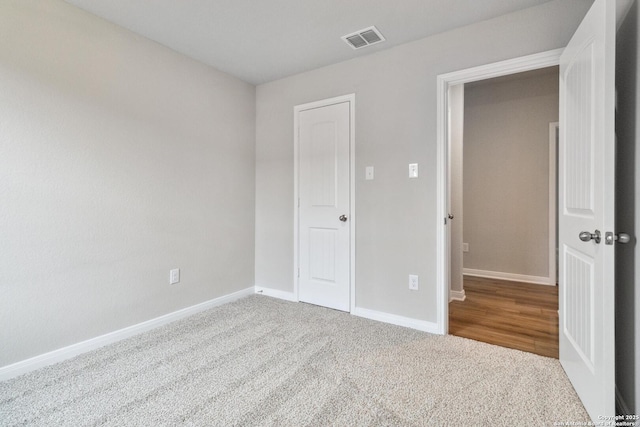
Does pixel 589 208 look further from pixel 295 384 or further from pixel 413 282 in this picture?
pixel 295 384

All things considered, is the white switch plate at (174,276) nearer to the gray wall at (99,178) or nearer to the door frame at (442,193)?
the gray wall at (99,178)

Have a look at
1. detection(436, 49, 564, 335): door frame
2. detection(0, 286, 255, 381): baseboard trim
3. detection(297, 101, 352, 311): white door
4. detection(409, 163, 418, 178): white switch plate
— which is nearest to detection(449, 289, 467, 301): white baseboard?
detection(436, 49, 564, 335): door frame

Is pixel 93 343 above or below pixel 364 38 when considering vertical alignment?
below

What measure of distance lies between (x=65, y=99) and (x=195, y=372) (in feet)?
6.44

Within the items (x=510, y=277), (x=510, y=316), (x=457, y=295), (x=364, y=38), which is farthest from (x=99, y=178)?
(x=510, y=277)

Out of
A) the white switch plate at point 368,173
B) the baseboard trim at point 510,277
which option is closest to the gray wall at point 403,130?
the white switch plate at point 368,173

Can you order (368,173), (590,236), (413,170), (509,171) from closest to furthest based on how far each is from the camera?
(590,236) → (413,170) → (368,173) → (509,171)

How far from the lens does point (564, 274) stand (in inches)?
71.9

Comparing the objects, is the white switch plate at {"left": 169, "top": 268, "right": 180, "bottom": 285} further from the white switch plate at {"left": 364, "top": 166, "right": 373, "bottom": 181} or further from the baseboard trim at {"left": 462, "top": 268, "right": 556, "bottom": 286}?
the baseboard trim at {"left": 462, "top": 268, "right": 556, "bottom": 286}

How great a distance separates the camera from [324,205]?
10.0 ft

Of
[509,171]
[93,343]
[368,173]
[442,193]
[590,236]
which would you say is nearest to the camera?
[590,236]

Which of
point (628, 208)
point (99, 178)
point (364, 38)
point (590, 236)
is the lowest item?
point (590, 236)

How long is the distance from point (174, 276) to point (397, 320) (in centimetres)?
198

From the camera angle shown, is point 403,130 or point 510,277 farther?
point 510,277
